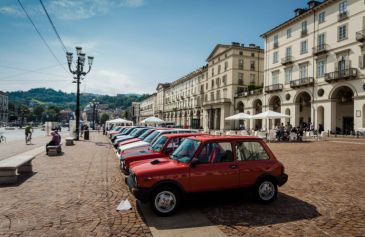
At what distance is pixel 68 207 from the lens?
5820mm

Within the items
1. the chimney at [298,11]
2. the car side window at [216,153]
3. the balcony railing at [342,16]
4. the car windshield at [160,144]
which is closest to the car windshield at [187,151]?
the car side window at [216,153]

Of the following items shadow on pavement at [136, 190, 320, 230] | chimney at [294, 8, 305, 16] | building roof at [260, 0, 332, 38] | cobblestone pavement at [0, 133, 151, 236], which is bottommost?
cobblestone pavement at [0, 133, 151, 236]

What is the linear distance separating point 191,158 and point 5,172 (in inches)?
239

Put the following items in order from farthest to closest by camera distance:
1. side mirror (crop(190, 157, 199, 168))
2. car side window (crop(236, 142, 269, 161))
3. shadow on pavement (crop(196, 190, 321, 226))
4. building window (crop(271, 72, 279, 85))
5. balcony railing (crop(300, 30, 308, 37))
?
building window (crop(271, 72, 279, 85)) < balcony railing (crop(300, 30, 308, 37)) < car side window (crop(236, 142, 269, 161)) < side mirror (crop(190, 157, 199, 168)) < shadow on pavement (crop(196, 190, 321, 226))

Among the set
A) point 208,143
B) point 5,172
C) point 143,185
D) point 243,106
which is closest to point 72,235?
point 143,185

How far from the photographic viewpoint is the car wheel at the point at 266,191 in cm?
608

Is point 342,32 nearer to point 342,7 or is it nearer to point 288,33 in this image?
point 342,7

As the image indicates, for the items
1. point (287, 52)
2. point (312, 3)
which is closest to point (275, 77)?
point (287, 52)

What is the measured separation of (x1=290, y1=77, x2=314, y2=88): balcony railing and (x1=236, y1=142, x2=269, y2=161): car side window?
1390 inches

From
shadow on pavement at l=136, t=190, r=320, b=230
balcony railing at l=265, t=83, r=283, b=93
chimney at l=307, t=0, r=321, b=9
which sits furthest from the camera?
balcony railing at l=265, t=83, r=283, b=93

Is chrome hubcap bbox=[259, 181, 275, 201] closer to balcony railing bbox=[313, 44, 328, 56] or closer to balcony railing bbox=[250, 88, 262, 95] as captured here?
balcony railing bbox=[313, 44, 328, 56]

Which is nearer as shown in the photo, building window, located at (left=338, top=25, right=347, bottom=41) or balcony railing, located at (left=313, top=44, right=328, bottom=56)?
building window, located at (left=338, top=25, right=347, bottom=41)

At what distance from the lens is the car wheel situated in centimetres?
608

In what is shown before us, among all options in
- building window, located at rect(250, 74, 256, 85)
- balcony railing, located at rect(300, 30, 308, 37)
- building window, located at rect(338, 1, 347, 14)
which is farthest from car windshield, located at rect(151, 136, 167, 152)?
building window, located at rect(250, 74, 256, 85)
